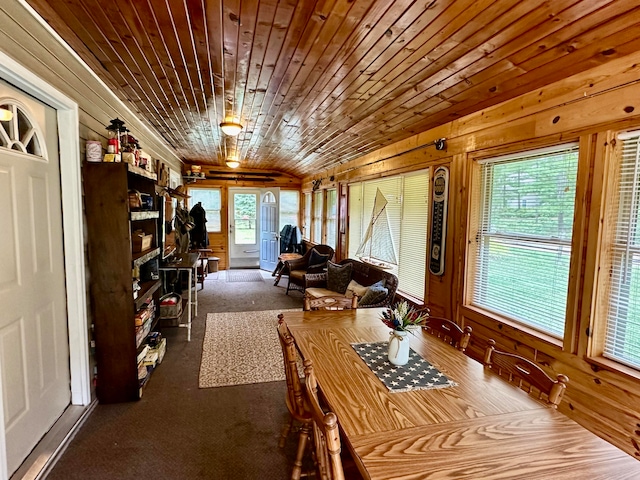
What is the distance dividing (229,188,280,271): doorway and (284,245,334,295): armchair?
1936mm

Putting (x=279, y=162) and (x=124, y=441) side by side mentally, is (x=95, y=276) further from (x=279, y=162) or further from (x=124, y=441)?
(x=279, y=162)

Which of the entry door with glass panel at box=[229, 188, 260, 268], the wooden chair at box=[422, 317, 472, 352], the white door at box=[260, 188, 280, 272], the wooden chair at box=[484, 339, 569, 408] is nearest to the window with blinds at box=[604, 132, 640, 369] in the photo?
the wooden chair at box=[484, 339, 569, 408]

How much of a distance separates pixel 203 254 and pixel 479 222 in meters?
5.83

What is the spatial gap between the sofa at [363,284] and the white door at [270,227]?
2791 millimetres

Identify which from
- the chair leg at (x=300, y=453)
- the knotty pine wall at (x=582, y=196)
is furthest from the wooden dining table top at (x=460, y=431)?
the knotty pine wall at (x=582, y=196)

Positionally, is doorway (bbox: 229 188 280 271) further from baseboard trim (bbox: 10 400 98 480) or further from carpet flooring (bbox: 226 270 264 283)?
baseboard trim (bbox: 10 400 98 480)

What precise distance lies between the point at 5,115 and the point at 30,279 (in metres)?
0.89

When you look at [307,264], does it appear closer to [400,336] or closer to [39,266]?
[39,266]

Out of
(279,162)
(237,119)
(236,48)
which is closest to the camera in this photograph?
(236,48)

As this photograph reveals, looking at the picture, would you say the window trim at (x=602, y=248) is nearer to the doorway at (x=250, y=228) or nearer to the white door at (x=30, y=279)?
the white door at (x=30, y=279)

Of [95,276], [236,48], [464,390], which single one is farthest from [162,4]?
[464,390]

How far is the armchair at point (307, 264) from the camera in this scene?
607cm

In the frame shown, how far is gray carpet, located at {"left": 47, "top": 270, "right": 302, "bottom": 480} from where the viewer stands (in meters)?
1.97

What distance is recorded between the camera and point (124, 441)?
2203 mm
